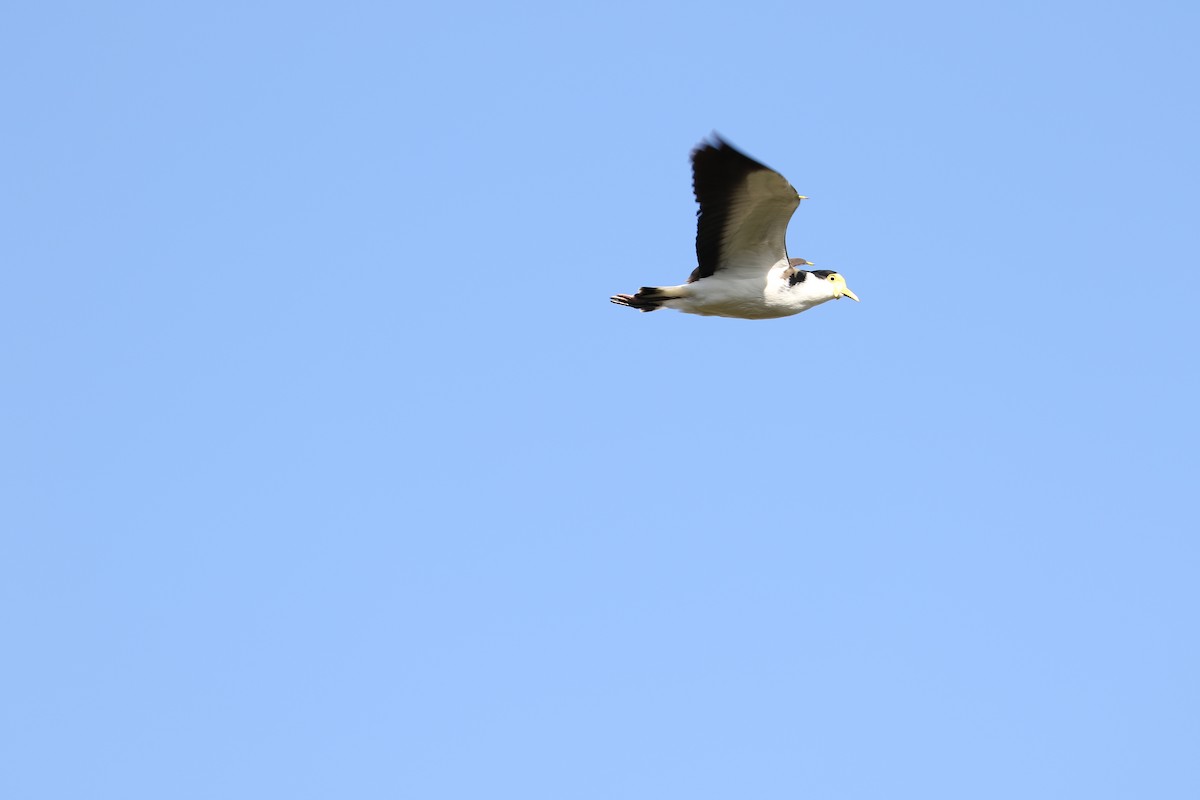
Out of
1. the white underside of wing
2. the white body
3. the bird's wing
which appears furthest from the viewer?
the white body

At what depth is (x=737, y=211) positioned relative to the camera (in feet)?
65.8

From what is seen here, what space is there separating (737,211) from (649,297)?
203 centimetres

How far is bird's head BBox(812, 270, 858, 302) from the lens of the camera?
21.6 meters

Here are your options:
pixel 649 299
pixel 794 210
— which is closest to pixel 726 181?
pixel 794 210

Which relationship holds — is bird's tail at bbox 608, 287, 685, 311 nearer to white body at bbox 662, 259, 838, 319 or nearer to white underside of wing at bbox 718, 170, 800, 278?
white body at bbox 662, 259, 838, 319

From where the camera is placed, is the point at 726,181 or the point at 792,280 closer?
the point at 726,181

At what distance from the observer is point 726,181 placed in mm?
19422

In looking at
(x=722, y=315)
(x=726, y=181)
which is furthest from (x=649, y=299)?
(x=726, y=181)

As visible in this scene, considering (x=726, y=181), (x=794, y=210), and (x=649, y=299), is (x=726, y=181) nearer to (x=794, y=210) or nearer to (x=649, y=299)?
(x=794, y=210)

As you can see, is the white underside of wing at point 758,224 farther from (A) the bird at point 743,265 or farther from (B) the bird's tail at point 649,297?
(B) the bird's tail at point 649,297

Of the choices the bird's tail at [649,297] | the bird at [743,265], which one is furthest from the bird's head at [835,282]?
the bird's tail at [649,297]

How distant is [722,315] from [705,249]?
1.21 meters

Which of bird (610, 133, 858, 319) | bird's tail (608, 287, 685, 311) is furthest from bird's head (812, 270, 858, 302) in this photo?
bird's tail (608, 287, 685, 311)

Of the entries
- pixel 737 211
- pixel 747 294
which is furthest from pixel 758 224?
pixel 747 294
